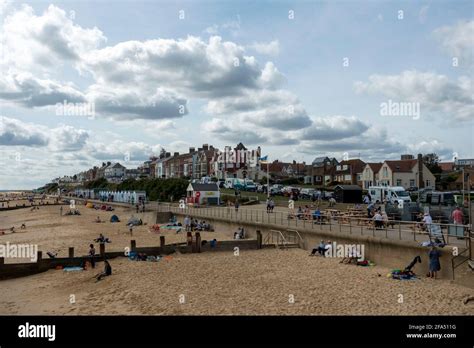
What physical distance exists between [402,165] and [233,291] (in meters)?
55.0

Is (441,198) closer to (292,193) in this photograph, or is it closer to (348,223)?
(348,223)

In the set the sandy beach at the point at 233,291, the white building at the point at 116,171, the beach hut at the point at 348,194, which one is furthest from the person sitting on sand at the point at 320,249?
the white building at the point at 116,171

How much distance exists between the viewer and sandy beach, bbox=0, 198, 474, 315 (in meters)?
12.3

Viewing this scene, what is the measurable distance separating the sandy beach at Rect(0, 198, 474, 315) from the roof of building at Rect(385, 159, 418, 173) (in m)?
47.6

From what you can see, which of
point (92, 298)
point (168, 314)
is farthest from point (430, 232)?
point (92, 298)

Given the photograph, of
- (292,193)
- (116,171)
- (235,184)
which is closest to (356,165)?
(235,184)

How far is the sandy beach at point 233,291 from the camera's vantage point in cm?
1226

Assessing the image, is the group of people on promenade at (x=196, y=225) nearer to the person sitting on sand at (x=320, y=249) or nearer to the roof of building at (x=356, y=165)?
the person sitting on sand at (x=320, y=249)

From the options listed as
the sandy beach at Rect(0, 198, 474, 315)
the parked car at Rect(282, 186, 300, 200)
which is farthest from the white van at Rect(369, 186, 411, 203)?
the sandy beach at Rect(0, 198, 474, 315)

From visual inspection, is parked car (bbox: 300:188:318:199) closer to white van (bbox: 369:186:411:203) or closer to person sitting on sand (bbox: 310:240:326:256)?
white van (bbox: 369:186:411:203)

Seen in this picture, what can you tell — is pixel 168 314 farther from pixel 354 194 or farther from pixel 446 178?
pixel 446 178

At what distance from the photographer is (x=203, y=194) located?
156ft
